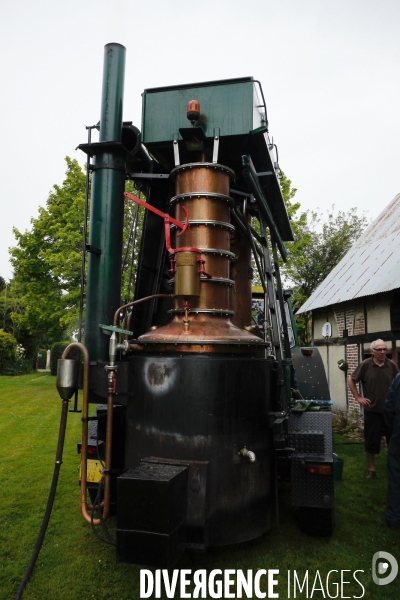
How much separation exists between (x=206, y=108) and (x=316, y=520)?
12.3 ft

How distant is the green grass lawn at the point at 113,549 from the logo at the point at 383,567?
42 mm

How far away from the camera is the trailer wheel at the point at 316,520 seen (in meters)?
3.82

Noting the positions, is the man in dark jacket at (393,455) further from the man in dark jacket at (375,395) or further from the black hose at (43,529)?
the black hose at (43,529)

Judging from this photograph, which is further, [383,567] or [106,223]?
[106,223]

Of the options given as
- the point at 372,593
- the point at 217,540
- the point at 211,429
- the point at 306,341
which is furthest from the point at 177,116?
the point at 306,341

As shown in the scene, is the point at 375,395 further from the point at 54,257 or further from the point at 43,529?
the point at 54,257

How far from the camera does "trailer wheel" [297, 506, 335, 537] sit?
3822 millimetres

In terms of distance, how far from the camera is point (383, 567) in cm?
346

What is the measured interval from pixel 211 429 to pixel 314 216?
944 inches

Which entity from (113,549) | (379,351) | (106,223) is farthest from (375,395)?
(106,223)

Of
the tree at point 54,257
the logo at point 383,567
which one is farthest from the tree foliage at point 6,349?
the logo at point 383,567

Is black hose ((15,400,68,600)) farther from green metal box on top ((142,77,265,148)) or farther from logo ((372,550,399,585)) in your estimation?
green metal box on top ((142,77,265,148))

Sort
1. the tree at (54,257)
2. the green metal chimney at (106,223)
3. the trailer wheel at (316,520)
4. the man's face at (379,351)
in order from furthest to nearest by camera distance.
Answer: the tree at (54,257), the man's face at (379,351), the green metal chimney at (106,223), the trailer wheel at (316,520)

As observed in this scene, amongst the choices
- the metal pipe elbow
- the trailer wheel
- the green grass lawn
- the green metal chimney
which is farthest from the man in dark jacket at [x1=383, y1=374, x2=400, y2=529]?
the green metal chimney
